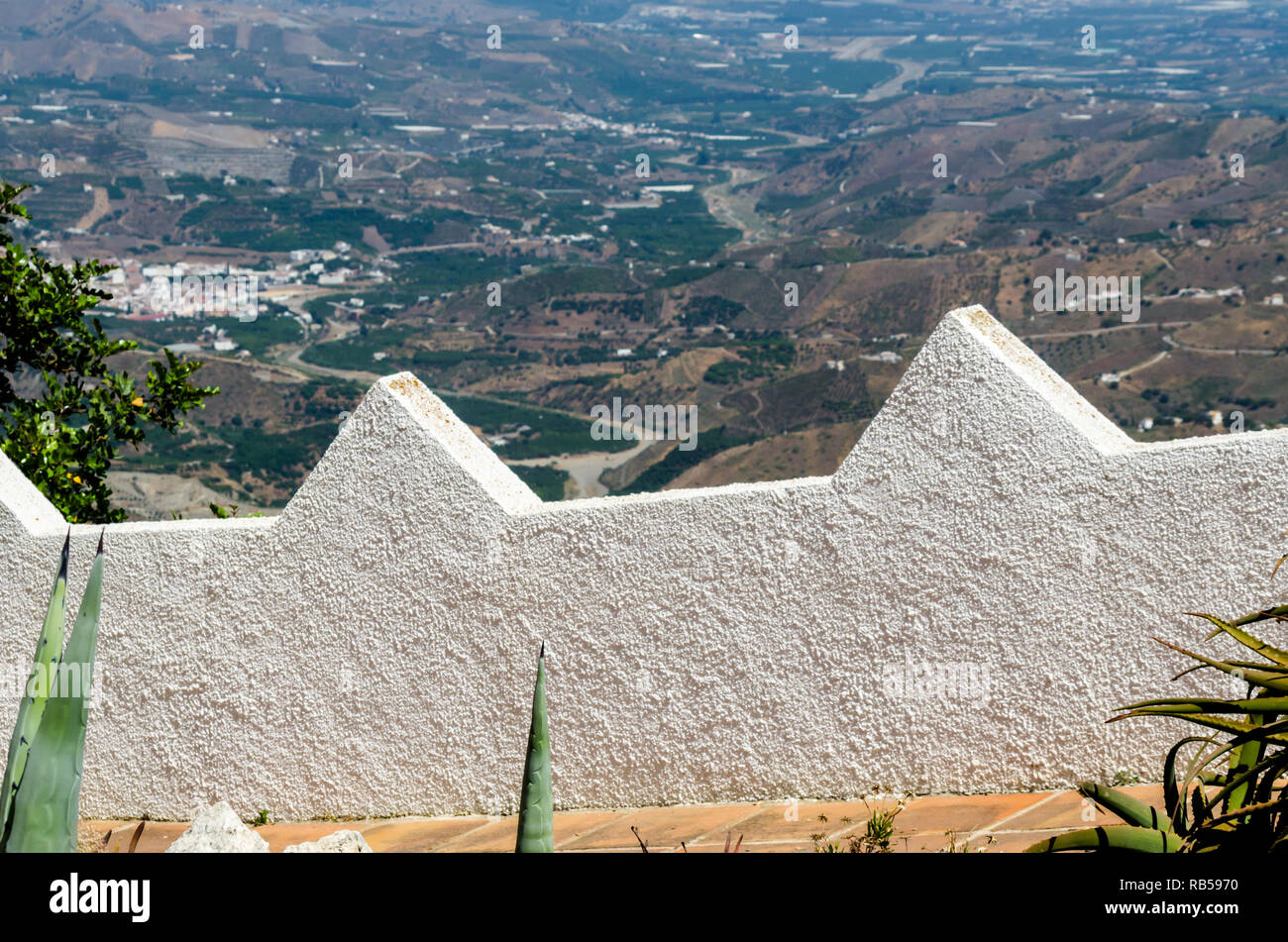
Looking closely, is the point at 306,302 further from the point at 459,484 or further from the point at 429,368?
the point at 459,484

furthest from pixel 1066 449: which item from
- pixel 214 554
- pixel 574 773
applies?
pixel 214 554

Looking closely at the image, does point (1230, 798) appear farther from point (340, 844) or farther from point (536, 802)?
point (340, 844)

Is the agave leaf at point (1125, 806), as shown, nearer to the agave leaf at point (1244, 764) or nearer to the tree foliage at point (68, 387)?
the agave leaf at point (1244, 764)

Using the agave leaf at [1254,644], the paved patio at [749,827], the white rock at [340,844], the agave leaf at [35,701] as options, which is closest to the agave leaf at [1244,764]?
the agave leaf at [1254,644]

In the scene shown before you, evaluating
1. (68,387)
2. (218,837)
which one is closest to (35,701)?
(218,837)

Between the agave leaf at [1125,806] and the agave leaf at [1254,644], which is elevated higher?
the agave leaf at [1254,644]
